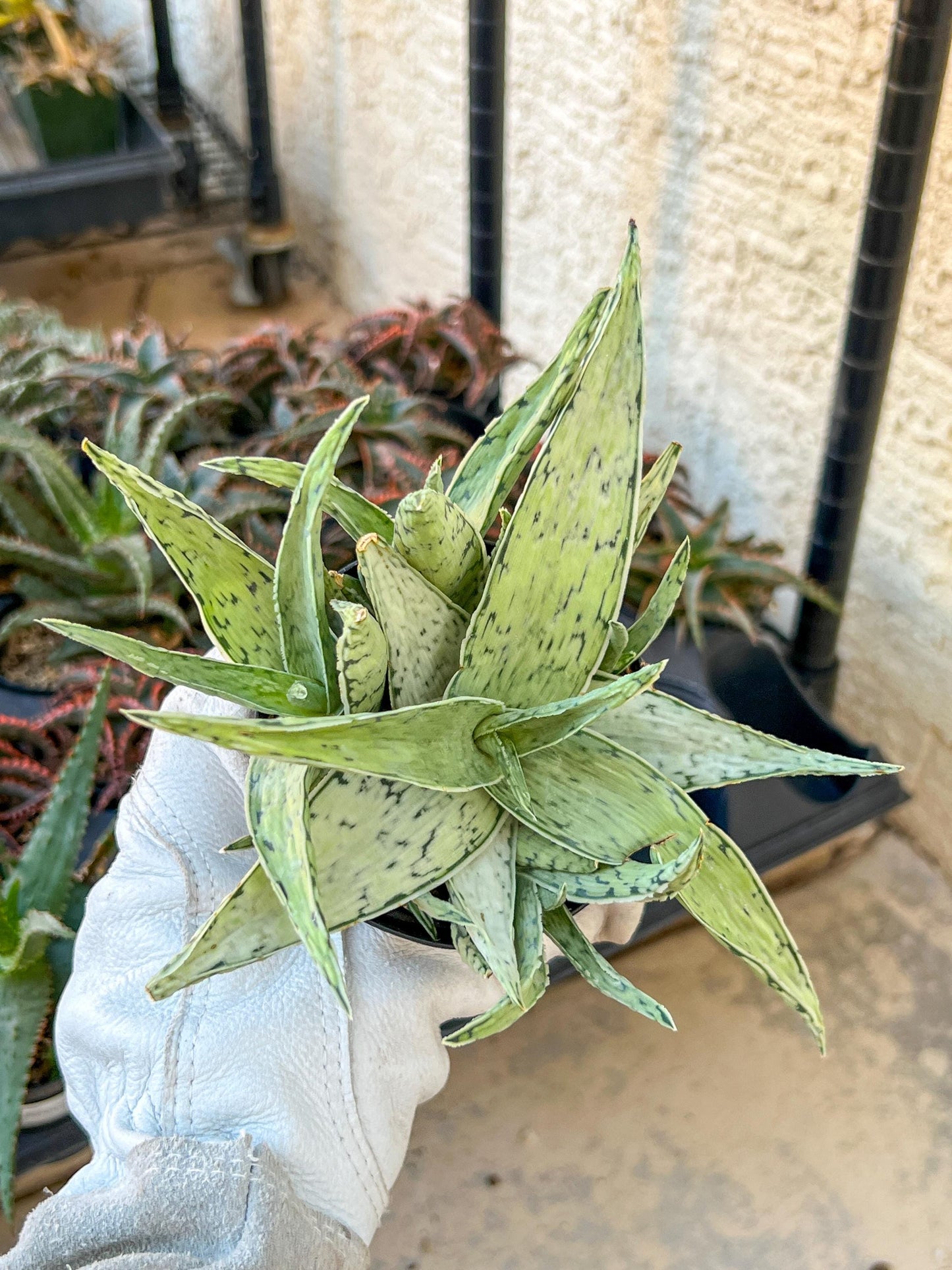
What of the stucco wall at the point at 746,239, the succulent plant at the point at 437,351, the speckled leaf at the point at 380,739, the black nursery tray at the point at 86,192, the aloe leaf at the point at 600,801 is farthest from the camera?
the black nursery tray at the point at 86,192

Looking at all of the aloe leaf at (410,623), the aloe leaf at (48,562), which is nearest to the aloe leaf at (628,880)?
the aloe leaf at (410,623)

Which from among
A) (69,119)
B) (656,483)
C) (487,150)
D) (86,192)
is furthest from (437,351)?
(69,119)

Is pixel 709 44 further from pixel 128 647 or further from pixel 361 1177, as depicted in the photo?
pixel 361 1177

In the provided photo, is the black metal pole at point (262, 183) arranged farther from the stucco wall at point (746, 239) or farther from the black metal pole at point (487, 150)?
the black metal pole at point (487, 150)

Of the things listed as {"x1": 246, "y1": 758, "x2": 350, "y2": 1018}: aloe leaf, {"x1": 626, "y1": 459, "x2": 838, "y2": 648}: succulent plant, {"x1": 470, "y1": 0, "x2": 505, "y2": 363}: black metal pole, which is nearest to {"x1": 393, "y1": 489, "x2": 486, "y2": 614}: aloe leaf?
{"x1": 246, "y1": 758, "x2": 350, "y2": 1018}: aloe leaf

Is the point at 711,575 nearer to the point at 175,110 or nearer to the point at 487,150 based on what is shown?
the point at 487,150

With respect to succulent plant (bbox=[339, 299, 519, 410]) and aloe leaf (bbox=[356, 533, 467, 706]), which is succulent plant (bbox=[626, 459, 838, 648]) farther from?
aloe leaf (bbox=[356, 533, 467, 706])

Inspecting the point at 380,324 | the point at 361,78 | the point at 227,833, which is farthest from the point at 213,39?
the point at 227,833
